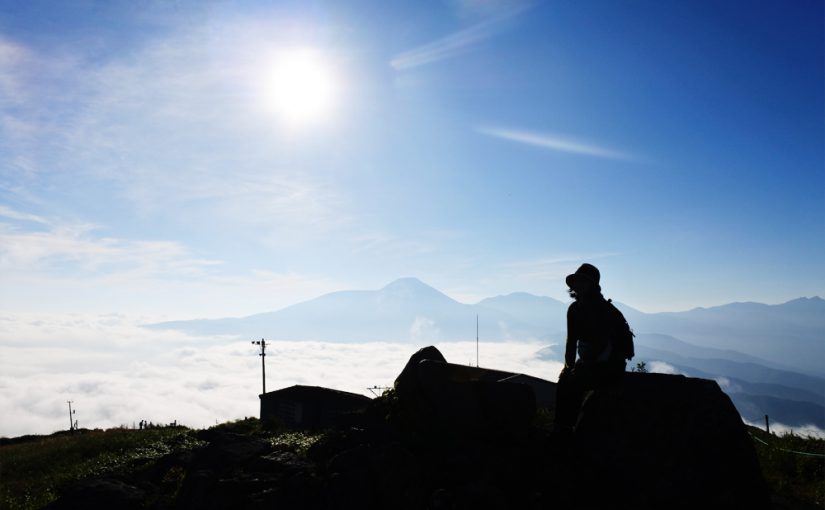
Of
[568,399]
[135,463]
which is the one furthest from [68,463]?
[568,399]

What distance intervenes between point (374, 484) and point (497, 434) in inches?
95.6

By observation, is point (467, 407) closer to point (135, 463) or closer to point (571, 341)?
point (571, 341)

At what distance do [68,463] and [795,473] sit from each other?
880 inches

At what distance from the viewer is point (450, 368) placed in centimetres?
1015

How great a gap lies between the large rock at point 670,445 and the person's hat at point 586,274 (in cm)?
181

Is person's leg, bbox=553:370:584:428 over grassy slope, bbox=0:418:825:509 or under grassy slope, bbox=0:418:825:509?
over

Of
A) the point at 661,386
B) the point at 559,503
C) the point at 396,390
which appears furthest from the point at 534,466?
the point at 396,390

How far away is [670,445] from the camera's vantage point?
6996mm

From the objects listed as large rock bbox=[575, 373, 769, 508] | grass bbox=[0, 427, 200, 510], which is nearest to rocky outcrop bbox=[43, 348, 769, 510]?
large rock bbox=[575, 373, 769, 508]

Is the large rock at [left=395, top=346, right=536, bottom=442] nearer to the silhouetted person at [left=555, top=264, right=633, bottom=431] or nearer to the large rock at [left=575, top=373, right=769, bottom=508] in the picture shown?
the silhouetted person at [left=555, top=264, right=633, bottom=431]

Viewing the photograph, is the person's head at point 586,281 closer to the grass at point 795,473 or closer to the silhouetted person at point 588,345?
the silhouetted person at point 588,345

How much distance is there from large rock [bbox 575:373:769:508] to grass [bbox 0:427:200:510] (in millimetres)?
11502

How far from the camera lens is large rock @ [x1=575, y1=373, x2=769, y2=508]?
21.6ft

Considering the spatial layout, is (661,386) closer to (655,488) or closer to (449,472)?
(655,488)
